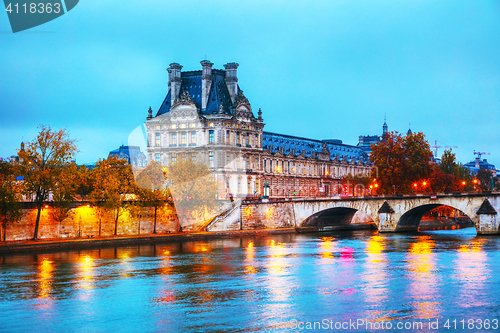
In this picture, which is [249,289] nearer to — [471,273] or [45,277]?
[45,277]

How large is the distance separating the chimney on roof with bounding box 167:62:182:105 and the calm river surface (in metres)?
48.0

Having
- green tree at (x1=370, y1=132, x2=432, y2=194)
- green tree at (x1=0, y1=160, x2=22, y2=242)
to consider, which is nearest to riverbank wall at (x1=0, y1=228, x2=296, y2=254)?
green tree at (x1=0, y1=160, x2=22, y2=242)

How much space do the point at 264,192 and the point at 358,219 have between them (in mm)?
17854

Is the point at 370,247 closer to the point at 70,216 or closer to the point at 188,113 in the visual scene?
the point at 70,216

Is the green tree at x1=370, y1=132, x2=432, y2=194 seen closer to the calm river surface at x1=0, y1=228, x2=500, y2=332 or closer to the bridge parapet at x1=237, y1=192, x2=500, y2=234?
the bridge parapet at x1=237, y1=192, x2=500, y2=234

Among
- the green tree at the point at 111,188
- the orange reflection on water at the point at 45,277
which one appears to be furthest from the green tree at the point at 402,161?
the orange reflection on water at the point at 45,277

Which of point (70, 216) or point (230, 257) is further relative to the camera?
point (70, 216)

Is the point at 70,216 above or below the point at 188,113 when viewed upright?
below

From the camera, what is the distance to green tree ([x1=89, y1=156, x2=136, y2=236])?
72.2m

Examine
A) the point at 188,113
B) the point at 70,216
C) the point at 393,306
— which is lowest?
the point at 393,306

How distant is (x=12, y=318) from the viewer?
101 ft

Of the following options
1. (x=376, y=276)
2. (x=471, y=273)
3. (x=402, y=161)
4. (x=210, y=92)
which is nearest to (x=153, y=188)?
(x=210, y=92)

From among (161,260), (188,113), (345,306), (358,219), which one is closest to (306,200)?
(358,219)

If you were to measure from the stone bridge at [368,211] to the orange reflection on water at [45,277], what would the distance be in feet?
114
